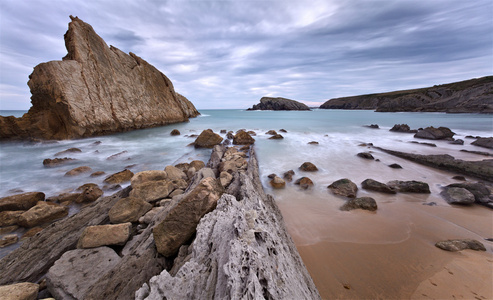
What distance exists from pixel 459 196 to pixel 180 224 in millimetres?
7538

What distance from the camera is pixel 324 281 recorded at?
2967 mm

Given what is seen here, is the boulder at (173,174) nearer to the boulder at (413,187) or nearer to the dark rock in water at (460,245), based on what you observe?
the dark rock in water at (460,245)

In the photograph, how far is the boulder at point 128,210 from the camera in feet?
12.8

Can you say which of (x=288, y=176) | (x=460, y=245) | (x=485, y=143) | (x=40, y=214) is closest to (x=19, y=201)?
(x=40, y=214)

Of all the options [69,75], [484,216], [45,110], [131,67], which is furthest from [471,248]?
[131,67]

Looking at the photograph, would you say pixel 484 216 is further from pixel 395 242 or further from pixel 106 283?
pixel 106 283

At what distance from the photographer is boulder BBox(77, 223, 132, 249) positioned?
316 centimetres

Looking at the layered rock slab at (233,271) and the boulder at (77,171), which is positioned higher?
the layered rock slab at (233,271)

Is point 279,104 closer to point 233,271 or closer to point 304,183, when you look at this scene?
point 304,183

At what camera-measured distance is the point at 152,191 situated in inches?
197

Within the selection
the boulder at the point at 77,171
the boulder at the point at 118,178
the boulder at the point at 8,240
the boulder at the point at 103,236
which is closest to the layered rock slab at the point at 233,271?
the boulder at the point at 103,236

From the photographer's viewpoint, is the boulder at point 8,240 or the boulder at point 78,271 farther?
the boulder at point 8,240

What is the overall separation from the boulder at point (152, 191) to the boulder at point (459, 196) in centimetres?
812

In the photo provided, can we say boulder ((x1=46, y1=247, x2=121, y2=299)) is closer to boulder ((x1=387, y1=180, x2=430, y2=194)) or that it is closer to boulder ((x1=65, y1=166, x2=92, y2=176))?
boulder ((x1=65, y1=166, x2=92, y2=176))
